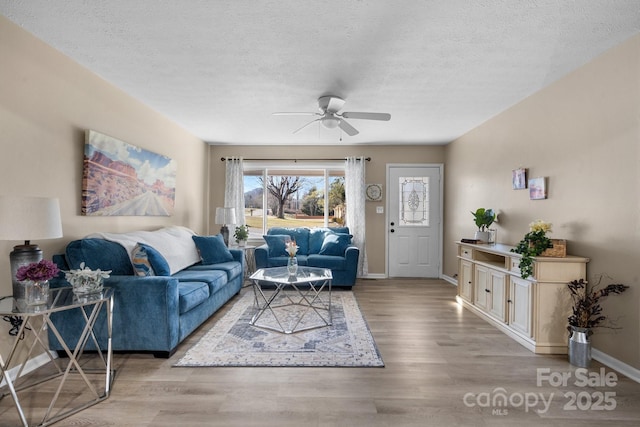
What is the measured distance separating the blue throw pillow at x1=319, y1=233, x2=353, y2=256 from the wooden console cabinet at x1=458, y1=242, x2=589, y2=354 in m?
2.18

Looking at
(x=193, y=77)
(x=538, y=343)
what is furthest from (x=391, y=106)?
(x=538, y=343)

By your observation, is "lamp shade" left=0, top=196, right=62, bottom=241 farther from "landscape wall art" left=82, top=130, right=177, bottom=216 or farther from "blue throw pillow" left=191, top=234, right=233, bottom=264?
"blue throw pillow" left=191, top=234, right=233, bottom=264

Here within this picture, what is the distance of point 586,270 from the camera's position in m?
2.75

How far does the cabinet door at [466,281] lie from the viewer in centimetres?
400

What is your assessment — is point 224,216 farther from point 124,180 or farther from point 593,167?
point 593,167

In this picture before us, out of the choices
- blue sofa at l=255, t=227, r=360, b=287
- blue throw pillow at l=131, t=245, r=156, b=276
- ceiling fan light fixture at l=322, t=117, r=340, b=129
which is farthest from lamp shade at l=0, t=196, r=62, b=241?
blue sofa at l=255, t=227, r=360, b=287

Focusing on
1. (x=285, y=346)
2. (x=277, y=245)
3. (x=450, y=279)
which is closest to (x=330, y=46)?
(x=285, y=346)

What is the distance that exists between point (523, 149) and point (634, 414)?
2.56m

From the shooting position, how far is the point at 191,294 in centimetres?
293

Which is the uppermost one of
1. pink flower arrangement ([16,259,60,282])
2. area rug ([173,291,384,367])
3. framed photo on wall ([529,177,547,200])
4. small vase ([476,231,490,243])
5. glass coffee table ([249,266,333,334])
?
framed photo on wall ([529,177,547,200])

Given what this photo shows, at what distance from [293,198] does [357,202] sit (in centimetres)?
122

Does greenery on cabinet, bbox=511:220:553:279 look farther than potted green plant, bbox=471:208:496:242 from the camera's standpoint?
No

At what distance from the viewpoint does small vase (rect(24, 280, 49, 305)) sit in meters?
1.94

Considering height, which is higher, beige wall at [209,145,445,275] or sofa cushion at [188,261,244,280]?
beige wall at [209,145,445,275]
